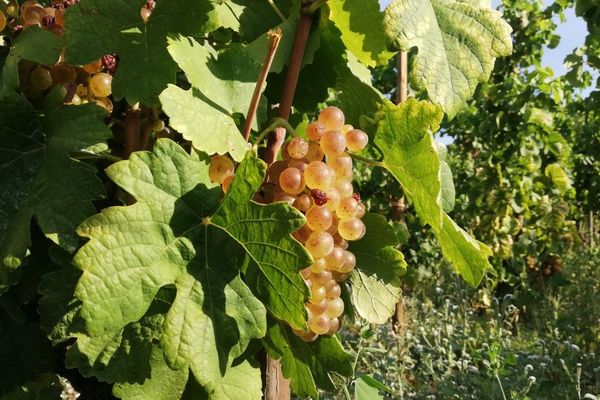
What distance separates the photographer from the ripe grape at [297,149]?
3.09ft

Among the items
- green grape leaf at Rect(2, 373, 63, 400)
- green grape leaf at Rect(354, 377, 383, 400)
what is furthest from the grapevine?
green grape leaf at Rect(354, 377, 383, 400)

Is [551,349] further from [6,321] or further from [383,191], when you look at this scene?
[6,321]

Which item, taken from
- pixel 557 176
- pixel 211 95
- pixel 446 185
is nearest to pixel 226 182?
pixel 211 95

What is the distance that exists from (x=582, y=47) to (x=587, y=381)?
3681 mm

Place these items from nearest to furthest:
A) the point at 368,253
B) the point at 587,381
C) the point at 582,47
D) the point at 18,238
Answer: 1. the point at 18,238
2. the point at 368,253
3. the point at 587,381
4. the point at 582,47

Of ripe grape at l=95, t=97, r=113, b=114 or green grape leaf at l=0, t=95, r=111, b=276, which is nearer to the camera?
green grape leaf at l=0, t=95, r=111, b=276

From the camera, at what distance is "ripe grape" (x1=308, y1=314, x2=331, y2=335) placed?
3.20ft

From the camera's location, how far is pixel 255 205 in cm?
87

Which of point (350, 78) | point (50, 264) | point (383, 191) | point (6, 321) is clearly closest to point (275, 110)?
point (350, 78)

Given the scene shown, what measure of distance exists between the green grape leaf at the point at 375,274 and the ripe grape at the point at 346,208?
0.13 metres

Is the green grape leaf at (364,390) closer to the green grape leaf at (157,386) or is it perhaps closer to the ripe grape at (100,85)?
the green grape leaf at (157,386)

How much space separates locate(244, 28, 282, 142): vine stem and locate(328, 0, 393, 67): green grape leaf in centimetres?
21

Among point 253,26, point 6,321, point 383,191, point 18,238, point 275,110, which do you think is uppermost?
point 253,26

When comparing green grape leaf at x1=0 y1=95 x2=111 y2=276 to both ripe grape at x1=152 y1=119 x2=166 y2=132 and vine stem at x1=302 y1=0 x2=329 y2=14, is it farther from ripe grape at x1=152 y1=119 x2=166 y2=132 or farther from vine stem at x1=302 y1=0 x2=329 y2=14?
vine stem at x1=302 y1=0 x2=329 y2=14
